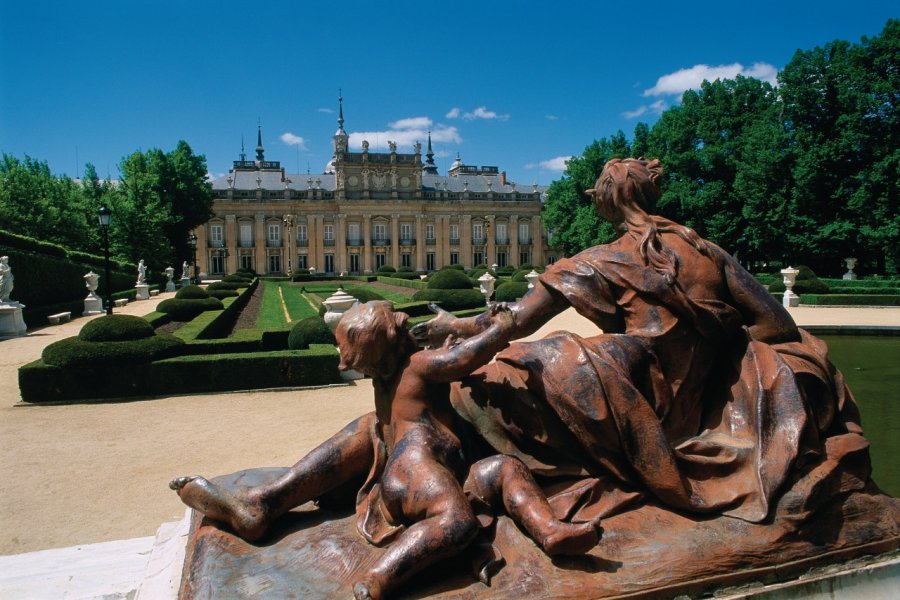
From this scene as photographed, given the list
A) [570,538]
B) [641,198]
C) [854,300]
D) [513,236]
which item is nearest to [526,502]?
[570,538]

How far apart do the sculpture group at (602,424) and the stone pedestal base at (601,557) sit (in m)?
0.02

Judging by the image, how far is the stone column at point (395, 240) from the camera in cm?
5803

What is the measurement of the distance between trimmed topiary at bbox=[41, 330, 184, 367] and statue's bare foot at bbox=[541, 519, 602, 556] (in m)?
8.07

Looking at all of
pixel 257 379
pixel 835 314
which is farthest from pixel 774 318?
pixel 835 314

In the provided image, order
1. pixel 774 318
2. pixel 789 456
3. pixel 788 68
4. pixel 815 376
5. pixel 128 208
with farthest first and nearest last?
pixel 128 208
pixel 788 68
pixel 774 318
pixel 815 376
pixel 789 456

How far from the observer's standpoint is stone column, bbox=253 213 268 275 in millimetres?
55625

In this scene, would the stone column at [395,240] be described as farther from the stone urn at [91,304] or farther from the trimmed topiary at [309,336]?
the trimmed topiary at [309,336]

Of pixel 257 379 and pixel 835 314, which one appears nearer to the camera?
pixel 257 379

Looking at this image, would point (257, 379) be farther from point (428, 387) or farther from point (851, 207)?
point (851, 207)

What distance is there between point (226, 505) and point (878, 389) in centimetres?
682

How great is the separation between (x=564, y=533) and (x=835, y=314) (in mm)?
16782

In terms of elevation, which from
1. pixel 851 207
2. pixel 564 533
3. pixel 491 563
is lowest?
pixel 491 563

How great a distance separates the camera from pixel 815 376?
2.53 m

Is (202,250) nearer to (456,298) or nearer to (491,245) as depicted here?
(491,245)
